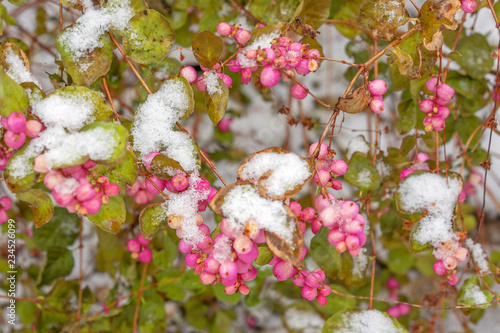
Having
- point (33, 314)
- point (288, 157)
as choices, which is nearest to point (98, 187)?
point (288, 157)

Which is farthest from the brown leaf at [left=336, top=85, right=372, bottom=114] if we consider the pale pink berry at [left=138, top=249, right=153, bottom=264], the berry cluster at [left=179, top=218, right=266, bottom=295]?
the pale pink berry at [left=138, top=249, right=153, bottom=264]

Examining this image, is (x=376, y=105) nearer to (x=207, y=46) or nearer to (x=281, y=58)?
(x=281, y=58)

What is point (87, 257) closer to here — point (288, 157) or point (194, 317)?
point (194, 317)

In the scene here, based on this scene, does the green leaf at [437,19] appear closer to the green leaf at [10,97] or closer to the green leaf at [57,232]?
the green leaf at [10,97]

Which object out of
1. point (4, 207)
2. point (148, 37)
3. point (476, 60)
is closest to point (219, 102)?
point (148, 37)

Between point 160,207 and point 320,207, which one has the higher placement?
point 320,207

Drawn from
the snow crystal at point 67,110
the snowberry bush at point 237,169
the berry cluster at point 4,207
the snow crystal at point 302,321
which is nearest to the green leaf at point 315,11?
Answer: the snowberry bush at point 237,169

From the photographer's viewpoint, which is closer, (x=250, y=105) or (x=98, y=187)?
(x=98, y=187)
